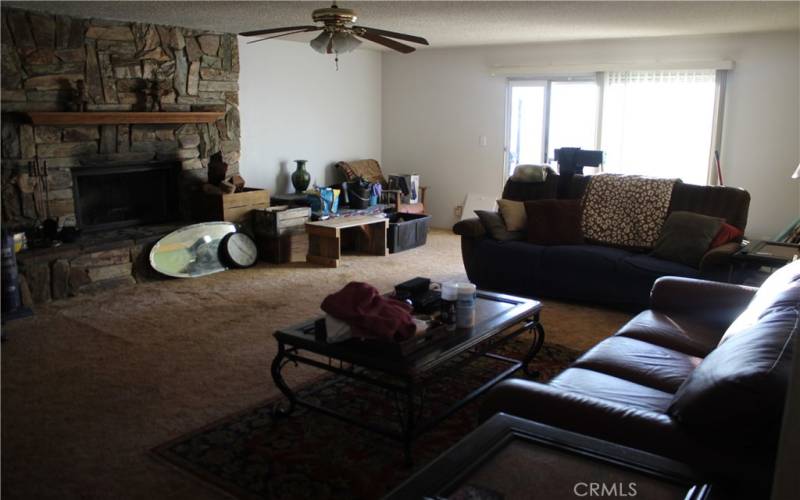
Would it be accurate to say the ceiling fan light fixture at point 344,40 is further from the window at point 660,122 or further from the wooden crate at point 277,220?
the window at point 660,122

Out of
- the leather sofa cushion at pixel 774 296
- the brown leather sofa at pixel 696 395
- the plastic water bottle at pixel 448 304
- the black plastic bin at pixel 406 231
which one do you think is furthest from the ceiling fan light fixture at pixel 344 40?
the black plastic bin at pixel 406 231

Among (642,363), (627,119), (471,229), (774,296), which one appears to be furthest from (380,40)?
(627,119)

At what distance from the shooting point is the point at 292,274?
5.54m

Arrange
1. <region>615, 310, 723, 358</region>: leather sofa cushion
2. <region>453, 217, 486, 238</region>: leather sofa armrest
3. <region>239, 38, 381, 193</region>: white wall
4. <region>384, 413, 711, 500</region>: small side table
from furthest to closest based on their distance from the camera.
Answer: <region>239, 38, 381, 193</region>: white wall
<region>453, 217, 486, 238</region>: leather sofa armrest
<region>615, 310, 723, 358</region>: leather sofa cushion
<region>384, 413, 711, 500</region>: small side table

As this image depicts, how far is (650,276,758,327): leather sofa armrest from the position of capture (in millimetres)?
3076

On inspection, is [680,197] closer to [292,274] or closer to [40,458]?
[292,274]

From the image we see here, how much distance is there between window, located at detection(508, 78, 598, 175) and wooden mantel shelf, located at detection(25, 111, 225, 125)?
3258 millimetres

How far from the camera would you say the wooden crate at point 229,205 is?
18.7 ft

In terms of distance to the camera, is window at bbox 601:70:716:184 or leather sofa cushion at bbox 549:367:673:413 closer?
leather sofa cushion at bbox 549:367:673:413

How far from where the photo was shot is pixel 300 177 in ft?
21.9

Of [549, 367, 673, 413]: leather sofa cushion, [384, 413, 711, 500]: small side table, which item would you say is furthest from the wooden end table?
[384, 413, 711, 500]: small side table

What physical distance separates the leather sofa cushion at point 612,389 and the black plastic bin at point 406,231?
397 centimetres

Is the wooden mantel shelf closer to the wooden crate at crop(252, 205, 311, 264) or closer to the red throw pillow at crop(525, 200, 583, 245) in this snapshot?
the wooden crate at crop(252, 205, 311, 264)

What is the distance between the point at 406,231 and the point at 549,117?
2107 mm
